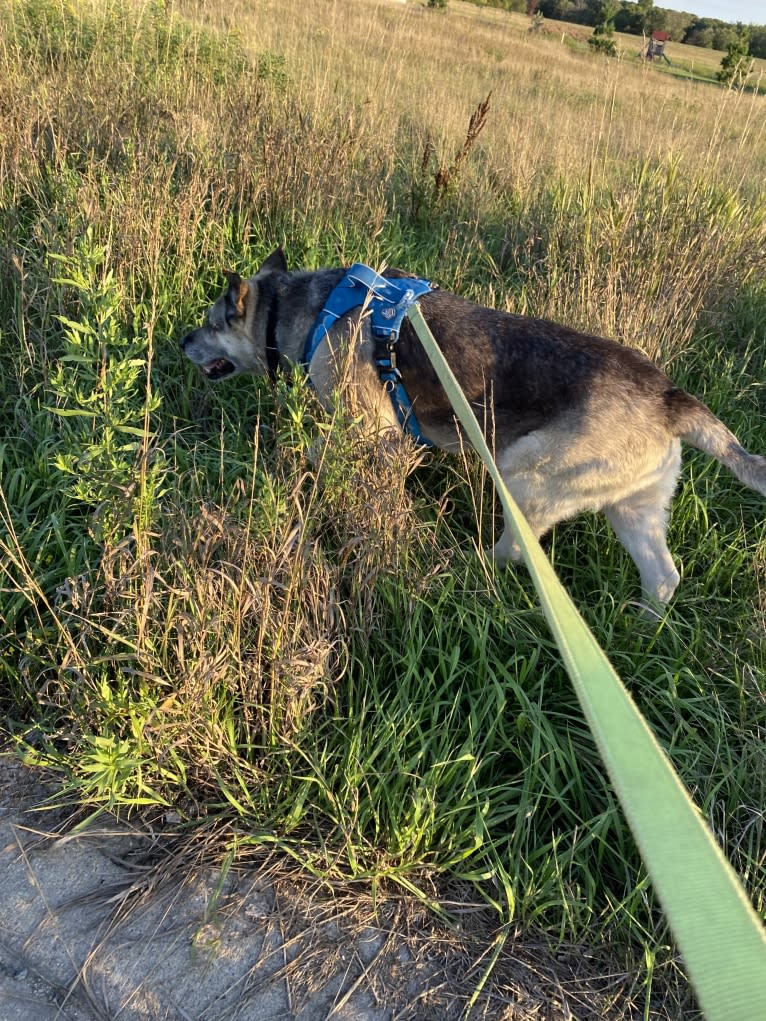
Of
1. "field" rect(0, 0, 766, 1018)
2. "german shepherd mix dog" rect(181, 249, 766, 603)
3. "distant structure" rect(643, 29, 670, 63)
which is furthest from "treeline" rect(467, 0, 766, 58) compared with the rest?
"german shepherd mix dog" rect(181, 249, 766, 603)

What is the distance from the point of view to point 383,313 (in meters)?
3.34

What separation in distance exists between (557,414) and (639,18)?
47478 mm

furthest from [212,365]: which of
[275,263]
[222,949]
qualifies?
[222,949]

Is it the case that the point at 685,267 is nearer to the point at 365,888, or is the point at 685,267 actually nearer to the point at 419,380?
the point at 419,380

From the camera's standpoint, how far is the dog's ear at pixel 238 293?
3.69 metres

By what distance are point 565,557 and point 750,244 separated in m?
3.48

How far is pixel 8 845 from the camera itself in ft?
6.78

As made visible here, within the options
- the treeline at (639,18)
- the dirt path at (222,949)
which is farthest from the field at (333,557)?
the treeline at (639,18)

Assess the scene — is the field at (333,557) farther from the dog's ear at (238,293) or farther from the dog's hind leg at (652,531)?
the dog's ear at (238,293)

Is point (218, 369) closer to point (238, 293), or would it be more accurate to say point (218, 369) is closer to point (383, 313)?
point (238, 293)

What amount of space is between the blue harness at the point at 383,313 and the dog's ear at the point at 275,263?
0.62 meters

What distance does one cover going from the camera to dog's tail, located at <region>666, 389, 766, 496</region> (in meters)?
3.01

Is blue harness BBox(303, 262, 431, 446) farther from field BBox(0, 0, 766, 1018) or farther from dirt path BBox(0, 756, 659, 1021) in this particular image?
dirt path BBox(0, 756, 659, 1021)

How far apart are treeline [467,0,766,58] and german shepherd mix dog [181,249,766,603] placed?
33.1m
